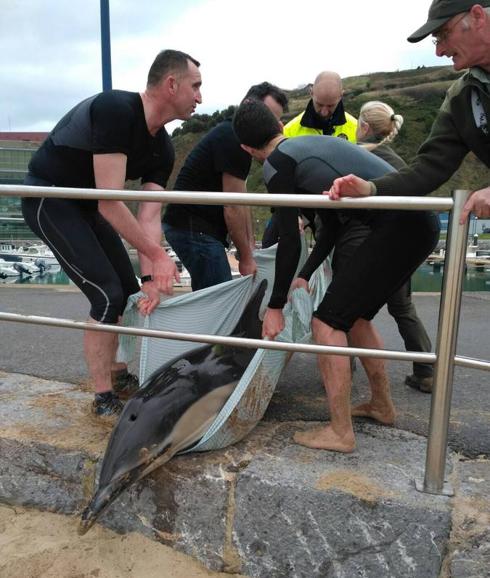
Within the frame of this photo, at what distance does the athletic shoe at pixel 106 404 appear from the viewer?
9.18 feet

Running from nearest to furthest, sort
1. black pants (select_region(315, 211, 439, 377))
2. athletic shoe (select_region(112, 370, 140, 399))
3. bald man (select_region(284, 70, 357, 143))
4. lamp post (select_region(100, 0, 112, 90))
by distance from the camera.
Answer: black pants (select_region(315, 211, 439, 377)), athletic shoe (select_region(112, 370, 140, 399)), bald man (select_region(284, 70, 357, 143)), lamp post (select_region(100, 0, 112, 90))

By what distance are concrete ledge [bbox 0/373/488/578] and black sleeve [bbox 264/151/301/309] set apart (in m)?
0.75

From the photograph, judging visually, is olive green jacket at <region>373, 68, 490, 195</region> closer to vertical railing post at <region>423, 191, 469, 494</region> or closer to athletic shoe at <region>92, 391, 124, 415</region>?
vertical railing post at <region>423, 191, 469, 494</region>

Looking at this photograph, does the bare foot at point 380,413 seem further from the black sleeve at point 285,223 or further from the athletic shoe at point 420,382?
the black sleeve at point 285,223

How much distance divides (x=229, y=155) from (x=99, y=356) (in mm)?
1529

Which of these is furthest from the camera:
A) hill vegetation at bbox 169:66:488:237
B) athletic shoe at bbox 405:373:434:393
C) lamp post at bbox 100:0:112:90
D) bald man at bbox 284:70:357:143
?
hill vegetation at bbox 169:66:488:237

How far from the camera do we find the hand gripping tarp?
239 cm

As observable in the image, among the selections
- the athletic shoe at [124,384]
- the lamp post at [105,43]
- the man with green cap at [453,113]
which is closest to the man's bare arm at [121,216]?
the athletic shoe at [124,384]

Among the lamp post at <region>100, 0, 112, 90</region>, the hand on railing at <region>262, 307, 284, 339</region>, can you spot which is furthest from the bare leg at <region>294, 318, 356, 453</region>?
the lamp post at <region>100, 0, 112, 90</region>

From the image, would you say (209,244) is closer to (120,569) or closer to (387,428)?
(387,428)

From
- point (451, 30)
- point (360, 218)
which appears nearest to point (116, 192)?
point (360, 218)

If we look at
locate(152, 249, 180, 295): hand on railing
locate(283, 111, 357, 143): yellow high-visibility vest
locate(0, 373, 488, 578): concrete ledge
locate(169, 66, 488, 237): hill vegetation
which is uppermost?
locate(169, 66, 488, 237): hill vegetation

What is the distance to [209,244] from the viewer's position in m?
3.73

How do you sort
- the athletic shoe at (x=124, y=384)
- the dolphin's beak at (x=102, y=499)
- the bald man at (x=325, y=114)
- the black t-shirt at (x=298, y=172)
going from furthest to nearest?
1. the bald man at (x=325, y=114)
2. the athletic shoe at (x=124, y=384)
3. the black t-shirt at (x=298, y=172)
4. the dolphin's beak at (x=102, y=499)
